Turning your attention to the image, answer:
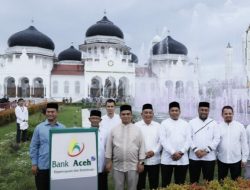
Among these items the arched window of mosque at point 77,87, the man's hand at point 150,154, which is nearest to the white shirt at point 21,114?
the man's hand at point 150,154

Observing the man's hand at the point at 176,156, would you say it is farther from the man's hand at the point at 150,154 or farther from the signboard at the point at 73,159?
the signboard at the point at 73,159

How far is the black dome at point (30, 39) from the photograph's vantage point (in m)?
46.2

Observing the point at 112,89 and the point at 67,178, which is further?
the point at 112,89

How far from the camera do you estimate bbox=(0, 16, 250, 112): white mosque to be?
1732 inches

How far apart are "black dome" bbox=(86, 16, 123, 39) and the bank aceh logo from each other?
44904 millimetres

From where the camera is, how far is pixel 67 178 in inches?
178

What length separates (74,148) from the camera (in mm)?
4582

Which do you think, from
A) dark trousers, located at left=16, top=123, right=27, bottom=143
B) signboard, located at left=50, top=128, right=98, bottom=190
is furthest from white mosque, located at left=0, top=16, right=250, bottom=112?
signboard, located at left=50, top=128, right=98, bottom=190

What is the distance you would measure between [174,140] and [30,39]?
43622 millimetres

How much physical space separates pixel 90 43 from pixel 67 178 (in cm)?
4547

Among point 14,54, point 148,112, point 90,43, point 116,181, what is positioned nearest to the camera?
point 116,181

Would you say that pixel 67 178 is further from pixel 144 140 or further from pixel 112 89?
pixel 112 89

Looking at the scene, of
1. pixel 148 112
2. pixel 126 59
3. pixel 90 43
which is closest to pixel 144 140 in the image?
pixel 148 112

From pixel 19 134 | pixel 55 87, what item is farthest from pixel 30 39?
pixel 19 134
